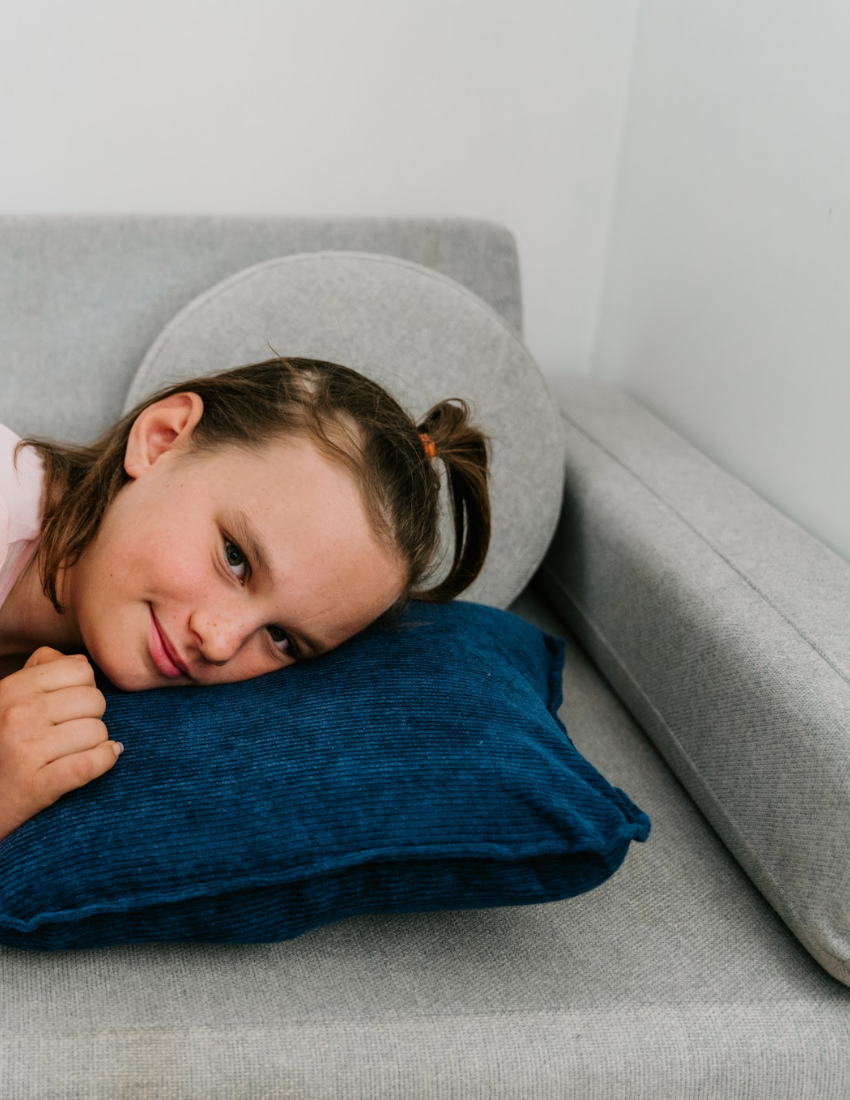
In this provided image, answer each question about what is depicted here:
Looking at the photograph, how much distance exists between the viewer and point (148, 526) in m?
0.88

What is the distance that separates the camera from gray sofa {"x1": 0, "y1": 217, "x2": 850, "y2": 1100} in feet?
2.34

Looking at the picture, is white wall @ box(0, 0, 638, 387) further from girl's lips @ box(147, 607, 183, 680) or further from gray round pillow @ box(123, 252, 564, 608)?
girl's lips @ box(147, 607, 183, 680)

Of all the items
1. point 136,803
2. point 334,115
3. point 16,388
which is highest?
point 334,115

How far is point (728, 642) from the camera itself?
0.98 meters

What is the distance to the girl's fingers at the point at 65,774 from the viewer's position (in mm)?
751

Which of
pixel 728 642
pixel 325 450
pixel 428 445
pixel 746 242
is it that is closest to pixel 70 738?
pixel 325 450

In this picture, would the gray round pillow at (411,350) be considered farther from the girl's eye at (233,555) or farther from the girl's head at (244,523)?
the girl's eye at (233,555)

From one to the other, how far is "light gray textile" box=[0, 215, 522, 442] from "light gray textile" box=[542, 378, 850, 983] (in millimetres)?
526

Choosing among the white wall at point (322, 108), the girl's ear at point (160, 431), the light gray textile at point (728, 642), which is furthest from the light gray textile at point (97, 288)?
the light gray textile at point (728, 642)

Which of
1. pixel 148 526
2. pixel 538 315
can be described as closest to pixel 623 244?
pixel 538 315

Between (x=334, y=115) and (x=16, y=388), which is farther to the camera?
(x=334, y=115)

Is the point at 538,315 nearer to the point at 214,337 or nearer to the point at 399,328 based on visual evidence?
the point at 399,328

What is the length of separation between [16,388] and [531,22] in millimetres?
950

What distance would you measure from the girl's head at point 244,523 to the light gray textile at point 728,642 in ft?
0.86
